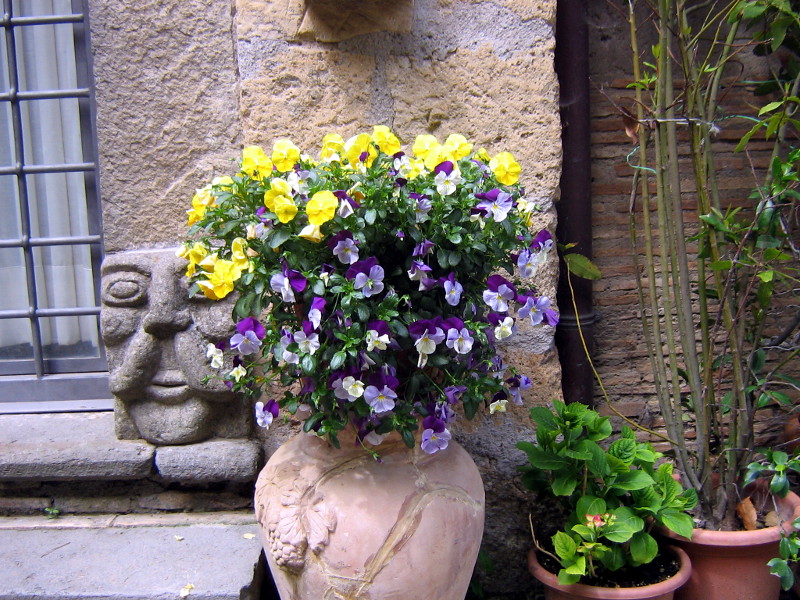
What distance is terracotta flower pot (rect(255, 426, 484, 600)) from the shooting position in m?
1.39

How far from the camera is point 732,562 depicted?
5.85ft

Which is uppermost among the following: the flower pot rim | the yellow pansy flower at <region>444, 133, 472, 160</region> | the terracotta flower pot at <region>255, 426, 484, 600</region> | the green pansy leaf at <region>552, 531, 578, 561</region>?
the yellow pansy flower at <region>444, 133, 472, 160</region>

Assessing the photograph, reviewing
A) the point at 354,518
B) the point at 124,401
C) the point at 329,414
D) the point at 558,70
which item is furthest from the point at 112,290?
the point at 558,70

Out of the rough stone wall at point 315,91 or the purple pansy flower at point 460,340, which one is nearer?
the purple pansy flower at point 460,340

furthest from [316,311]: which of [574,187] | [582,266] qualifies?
[574,187]

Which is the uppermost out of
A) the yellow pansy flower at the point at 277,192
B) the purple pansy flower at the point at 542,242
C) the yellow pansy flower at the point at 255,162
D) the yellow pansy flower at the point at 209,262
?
the yellow pansy flower at the point at 255,162

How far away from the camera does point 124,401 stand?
1916 millimetres

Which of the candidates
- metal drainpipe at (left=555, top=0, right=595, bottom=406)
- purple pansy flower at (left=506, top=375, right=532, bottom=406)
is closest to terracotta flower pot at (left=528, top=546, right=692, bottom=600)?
purple pansy flower at (left=506, top=375, right=532, bottom=406)

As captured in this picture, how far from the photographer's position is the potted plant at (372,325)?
4.28 ft

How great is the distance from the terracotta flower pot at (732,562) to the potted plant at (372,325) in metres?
0.68

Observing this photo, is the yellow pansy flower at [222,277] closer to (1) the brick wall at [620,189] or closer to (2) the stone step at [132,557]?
(2) the stone step at [132,557]

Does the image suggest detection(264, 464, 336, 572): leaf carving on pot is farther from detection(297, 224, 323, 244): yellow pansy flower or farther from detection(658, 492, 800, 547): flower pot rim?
detection(658, 492, 800, 547): flower pot rim

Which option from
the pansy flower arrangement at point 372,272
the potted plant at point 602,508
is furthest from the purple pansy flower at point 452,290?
the potted plant at point 602,508

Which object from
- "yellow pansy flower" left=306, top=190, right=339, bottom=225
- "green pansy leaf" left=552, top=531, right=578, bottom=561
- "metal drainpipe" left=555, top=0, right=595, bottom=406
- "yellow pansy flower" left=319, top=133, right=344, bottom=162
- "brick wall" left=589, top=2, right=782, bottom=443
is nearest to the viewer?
"yellow pansy flower" left=306, top=190, right=339, bottom=225
